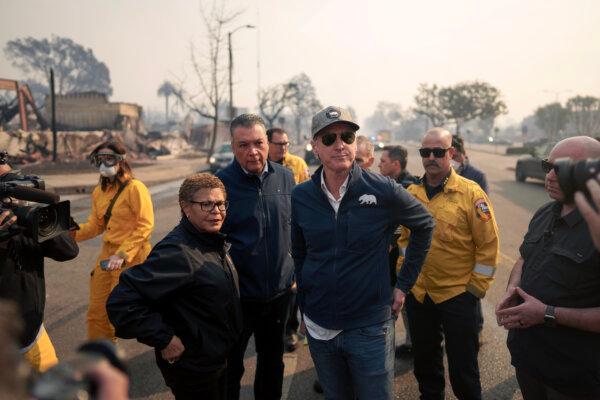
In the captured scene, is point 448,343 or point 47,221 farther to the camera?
point 448,343

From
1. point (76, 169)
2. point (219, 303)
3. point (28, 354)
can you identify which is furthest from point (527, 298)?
point (76, 169)

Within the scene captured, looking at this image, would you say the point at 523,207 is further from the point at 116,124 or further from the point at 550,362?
the point at 116,124

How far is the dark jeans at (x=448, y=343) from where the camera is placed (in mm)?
2799

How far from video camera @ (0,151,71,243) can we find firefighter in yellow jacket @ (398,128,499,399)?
8.02 feet

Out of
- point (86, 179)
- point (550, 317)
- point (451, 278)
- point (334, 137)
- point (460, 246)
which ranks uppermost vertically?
point (334, 137)

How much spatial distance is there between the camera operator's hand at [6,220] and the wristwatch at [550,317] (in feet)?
9.08

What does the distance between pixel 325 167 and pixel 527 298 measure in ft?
4.22

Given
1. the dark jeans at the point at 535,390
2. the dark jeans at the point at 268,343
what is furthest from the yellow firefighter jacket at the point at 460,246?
the dark jeans at the point at 268,343

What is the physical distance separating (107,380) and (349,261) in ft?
5.44

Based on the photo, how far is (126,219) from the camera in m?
3.71

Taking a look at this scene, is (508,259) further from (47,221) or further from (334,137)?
(47,221)

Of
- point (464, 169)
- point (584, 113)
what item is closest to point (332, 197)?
point (464, 169)

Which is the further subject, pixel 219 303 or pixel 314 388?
pixel 314 388

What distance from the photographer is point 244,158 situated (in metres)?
3.03
